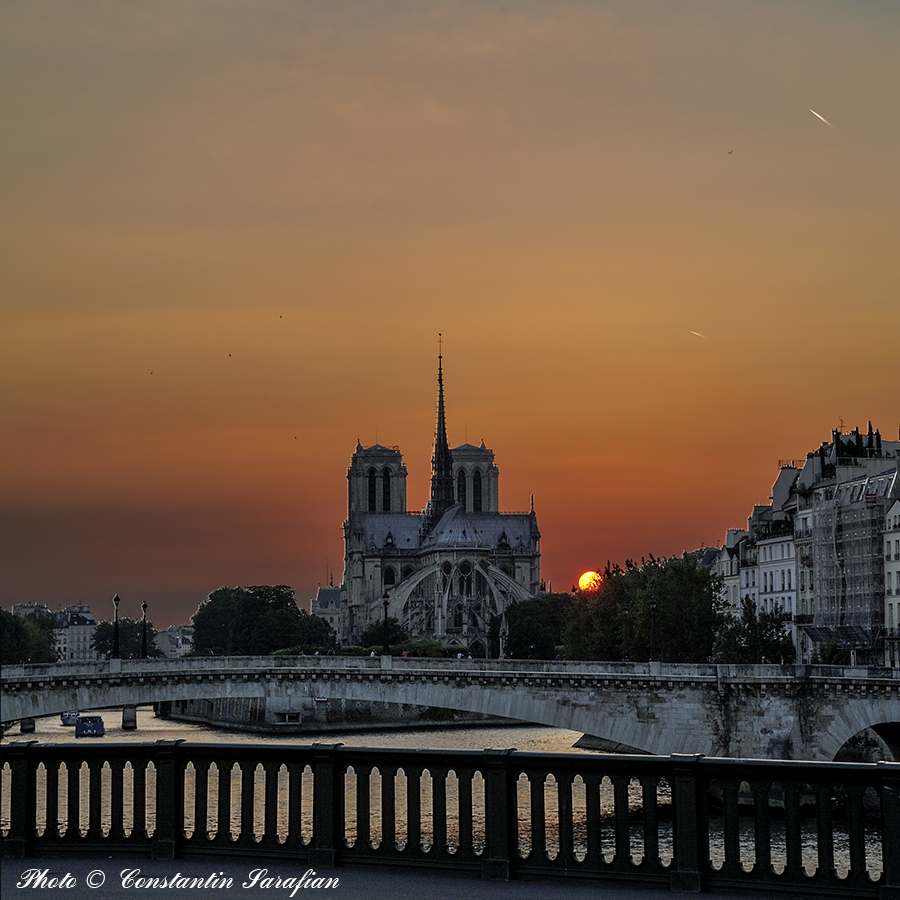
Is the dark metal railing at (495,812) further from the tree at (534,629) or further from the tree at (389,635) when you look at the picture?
the tree at (389,635)

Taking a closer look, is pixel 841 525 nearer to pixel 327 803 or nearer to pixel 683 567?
pixel 683 567

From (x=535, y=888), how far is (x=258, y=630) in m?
148

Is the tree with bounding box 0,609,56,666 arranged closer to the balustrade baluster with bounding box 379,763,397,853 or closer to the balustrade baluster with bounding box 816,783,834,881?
the balustrade baluster with bounding box 379,763,397,853

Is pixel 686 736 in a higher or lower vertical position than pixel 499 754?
lower

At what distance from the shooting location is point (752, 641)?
75.6m

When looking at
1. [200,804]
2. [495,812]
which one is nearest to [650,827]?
[495,812]

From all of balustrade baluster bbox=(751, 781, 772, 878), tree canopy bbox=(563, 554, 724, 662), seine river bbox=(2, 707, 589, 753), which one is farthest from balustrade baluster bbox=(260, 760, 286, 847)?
tree canopy bbox=(563, 554, 724, 662)

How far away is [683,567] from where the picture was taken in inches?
3420

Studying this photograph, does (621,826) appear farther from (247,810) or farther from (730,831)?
(247,810)

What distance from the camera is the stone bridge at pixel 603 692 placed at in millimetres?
53875

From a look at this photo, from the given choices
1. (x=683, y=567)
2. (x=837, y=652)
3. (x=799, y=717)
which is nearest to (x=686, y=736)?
(x=799, y=717)

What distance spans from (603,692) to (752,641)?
2140cm

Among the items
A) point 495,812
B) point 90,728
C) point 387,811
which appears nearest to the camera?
point 495,812

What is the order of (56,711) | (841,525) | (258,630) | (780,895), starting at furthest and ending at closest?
(258,630), (841,525), (56,711), (780,895)
